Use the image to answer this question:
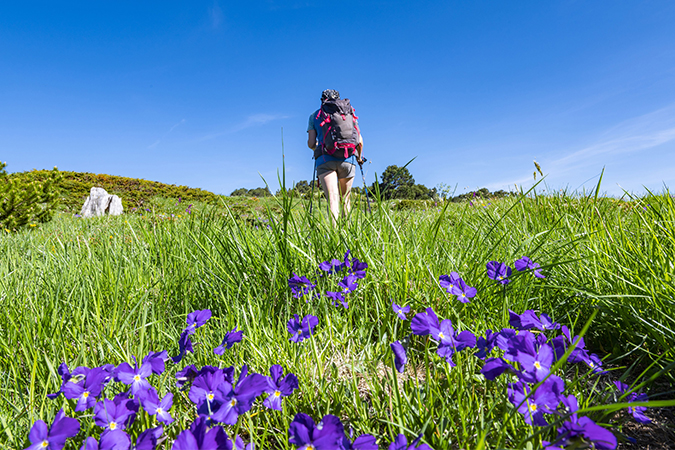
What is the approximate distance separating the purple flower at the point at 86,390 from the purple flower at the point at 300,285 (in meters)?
0.83

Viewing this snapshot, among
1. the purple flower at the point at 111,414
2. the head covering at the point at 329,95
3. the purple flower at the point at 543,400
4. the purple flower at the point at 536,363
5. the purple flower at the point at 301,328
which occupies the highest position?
the head covering at the point at 329,95

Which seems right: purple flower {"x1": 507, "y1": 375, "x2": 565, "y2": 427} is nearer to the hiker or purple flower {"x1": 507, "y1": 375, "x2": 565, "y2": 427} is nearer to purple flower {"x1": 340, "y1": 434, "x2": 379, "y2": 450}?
purple flower {"x1": 340, "y1": 434, "x2": 379, "y2": 450}

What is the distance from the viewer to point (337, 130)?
575cm

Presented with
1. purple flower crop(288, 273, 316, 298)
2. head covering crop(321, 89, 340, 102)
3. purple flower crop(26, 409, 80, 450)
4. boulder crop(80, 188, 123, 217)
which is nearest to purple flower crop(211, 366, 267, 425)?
purple flower crop(26, 409, 80, 450)

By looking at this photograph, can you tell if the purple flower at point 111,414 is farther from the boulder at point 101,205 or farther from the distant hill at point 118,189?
the distant hill at point 118,189

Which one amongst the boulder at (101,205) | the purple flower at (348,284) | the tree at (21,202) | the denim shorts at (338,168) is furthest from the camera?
the boulder at (101,205)

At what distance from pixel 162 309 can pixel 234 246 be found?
54 centimetres

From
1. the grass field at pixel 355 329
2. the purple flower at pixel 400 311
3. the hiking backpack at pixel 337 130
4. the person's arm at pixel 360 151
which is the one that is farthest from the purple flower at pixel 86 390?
the person's arm at pixel 360 151

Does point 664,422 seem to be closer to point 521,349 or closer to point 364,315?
point 521,349

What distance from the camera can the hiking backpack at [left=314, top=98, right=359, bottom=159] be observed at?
5.74 meters

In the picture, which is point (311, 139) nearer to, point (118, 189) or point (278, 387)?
point (278, 387)

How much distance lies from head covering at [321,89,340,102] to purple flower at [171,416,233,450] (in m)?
5.90

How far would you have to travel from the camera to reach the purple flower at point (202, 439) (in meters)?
0.71

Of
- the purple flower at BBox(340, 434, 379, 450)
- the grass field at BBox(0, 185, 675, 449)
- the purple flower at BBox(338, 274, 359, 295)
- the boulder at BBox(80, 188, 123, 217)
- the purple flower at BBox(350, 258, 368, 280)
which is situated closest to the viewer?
the purple flower at BBox(340, 434, 379, 450)
